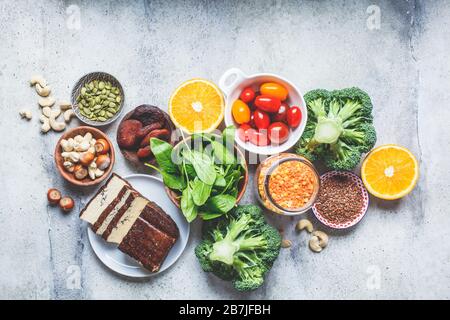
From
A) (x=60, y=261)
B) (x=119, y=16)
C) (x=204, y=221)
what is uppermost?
(x=119, y=16)

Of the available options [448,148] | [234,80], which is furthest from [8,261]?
[448,148]

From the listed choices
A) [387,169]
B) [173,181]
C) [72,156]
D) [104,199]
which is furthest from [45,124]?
[387,169]

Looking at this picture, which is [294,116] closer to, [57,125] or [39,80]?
[57,125]

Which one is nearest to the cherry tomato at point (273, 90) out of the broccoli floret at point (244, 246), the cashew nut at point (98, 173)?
the broccoli floret at point (244, 246)

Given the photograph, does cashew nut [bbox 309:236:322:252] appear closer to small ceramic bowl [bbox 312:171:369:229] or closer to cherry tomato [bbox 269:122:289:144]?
small ceramic bowl [bbox 312:171:369:229]

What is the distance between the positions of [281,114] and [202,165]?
515mm

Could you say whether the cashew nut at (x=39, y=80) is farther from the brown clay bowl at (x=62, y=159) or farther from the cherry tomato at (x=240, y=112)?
the cherry tomato at (x=240, y=112)

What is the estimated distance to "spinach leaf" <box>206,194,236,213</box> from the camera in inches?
97.1

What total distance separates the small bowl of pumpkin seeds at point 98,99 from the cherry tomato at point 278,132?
79 centimetres

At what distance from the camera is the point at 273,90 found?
259 cm

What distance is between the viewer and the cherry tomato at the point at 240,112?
259 centimetres

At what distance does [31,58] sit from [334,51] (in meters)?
1.64
